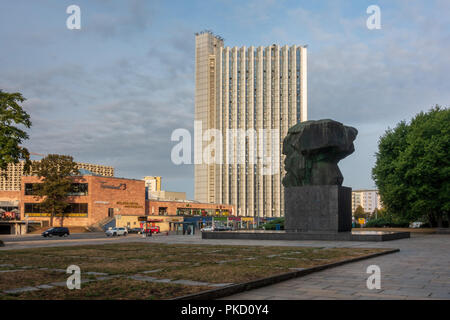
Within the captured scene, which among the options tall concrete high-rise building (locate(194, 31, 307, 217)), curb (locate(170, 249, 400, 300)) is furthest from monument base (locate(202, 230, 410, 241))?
tall concrete high-rise building (locate(194, 31, 307, 217))

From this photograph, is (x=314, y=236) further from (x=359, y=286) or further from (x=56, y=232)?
(x=56, y=232)

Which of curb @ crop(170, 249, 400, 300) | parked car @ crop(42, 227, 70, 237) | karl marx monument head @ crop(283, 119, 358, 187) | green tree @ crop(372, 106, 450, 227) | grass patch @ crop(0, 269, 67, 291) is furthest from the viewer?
parked car @ crop(42, 227, 70, 237)

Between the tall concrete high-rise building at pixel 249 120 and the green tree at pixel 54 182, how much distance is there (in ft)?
202

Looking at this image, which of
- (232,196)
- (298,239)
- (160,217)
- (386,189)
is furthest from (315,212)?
(232,196)

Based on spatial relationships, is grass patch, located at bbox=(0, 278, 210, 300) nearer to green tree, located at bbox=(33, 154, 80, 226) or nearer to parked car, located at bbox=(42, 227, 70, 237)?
parked car, located at bbox=(42, 227, 70, 237)

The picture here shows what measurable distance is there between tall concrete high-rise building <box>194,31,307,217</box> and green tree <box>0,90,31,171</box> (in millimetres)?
98947

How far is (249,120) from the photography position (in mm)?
133375

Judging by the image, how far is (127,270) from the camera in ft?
42.0

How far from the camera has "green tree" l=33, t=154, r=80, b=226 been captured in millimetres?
73125

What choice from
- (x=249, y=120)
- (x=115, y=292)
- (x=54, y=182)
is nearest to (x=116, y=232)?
(x=54, y=182)

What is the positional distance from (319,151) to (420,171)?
1638cm
